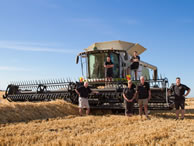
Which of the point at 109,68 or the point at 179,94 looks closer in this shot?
the point at 179,94

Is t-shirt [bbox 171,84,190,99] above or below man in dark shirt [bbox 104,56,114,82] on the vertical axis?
below

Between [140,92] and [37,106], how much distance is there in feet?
11.7

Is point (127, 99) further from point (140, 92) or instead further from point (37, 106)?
point (37, 106)

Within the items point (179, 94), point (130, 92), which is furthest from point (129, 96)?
point (179, 94)

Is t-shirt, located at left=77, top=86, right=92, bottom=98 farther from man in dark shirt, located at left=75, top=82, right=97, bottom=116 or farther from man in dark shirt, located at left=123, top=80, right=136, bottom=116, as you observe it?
man in dark shirt, located at left=123, top=80, right=136, bottom=116

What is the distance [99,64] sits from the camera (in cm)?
1059

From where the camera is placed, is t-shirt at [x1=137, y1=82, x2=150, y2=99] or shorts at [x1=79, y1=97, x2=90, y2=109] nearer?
t-shirt at [x1=137, y1=82, x2=150, y2=99]

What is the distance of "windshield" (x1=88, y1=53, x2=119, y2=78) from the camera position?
10406mm

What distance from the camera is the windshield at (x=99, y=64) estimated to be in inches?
410

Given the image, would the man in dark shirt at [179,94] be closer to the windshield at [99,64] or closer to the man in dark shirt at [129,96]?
the man in dark shirt at [129,96]

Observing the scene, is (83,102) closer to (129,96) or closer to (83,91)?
(83,91)

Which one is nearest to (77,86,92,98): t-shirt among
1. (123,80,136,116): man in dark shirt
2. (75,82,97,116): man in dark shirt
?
(75,82,97,116): man in dark shirt

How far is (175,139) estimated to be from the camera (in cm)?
404

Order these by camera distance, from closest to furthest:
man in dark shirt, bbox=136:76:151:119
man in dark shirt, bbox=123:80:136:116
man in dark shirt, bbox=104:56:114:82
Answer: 1. man in dark shirt, bbox=136:76:151:119
2. man in dark shirt, bbox=123:80:136:116
3. man in dark shirt, bbox=104:56:114:82
